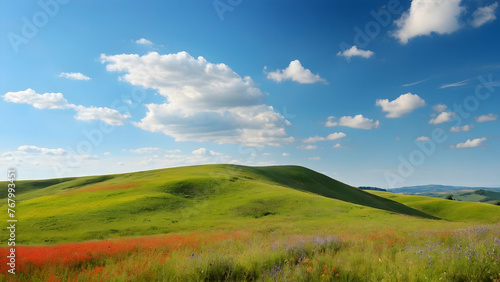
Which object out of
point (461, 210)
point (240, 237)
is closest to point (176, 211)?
point (240, 237)

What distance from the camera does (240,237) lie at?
16.1 m

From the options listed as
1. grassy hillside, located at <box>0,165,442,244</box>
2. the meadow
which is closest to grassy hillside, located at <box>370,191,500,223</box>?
the meadow

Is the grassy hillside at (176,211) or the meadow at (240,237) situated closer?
the meadow at (240,237)

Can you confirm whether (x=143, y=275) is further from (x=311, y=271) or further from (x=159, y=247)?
(x=159, y=247)

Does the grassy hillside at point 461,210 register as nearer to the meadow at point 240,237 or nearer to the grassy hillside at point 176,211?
the meadow at point 240,237

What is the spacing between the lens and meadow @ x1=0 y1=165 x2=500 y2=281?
7.26 m

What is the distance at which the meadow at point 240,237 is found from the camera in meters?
7.26

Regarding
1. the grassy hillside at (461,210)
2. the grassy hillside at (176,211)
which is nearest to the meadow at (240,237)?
the grassy hillside at (176,211)

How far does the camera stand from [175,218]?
38.9m

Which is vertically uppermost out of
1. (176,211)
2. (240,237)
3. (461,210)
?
(240,237)

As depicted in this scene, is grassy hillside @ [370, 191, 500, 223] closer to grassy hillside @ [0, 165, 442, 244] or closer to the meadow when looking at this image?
the meadow

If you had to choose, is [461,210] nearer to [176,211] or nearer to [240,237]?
[176,211]

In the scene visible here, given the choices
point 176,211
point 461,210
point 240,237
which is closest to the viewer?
point 240,237

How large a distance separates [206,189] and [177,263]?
52041 mm
